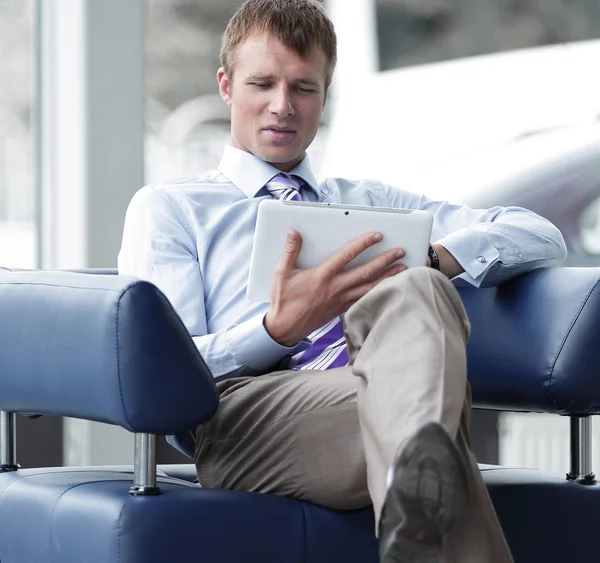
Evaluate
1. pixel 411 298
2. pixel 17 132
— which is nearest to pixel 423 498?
pixel 411 298

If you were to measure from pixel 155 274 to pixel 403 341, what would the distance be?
1.90ft

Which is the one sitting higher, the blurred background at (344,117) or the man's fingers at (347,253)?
the blurred background at (344,117)

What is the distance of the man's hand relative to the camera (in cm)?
163

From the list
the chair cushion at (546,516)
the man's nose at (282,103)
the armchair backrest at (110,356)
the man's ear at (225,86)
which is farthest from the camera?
the man's ear at (225,86)

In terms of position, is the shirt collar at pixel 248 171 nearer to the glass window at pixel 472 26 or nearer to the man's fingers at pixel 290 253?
the man's fingers at pixel 290 253

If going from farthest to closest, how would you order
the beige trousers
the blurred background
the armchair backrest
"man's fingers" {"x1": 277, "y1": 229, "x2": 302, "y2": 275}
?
1. the blurred background
2. "man's fingers" {"x1": 277, "y1": 229, "x2": 302, "y2": 275}
3. the armchair backrest
4. the beige trousers

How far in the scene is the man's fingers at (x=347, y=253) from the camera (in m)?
1.63

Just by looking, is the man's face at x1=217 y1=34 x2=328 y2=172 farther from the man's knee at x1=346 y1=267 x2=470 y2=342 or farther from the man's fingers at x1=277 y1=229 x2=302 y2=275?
the man's knee at x1=346 y1=267 x2=470 y2=342

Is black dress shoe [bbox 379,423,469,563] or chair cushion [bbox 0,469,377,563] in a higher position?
black dress shoe [bbox 379,423,469,563]

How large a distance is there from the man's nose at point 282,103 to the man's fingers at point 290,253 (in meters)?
0.45

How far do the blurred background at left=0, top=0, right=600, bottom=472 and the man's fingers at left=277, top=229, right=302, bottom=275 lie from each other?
1540 millimetres

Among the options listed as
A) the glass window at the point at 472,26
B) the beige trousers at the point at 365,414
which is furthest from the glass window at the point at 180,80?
the beige trousers at the point at 365,414

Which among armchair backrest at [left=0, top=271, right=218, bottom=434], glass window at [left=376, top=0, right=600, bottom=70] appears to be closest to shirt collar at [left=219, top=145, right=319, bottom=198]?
armchair backrest at [left=0, top=271, right=218, bottom=434]

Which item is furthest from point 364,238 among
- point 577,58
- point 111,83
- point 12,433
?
point 577,58
